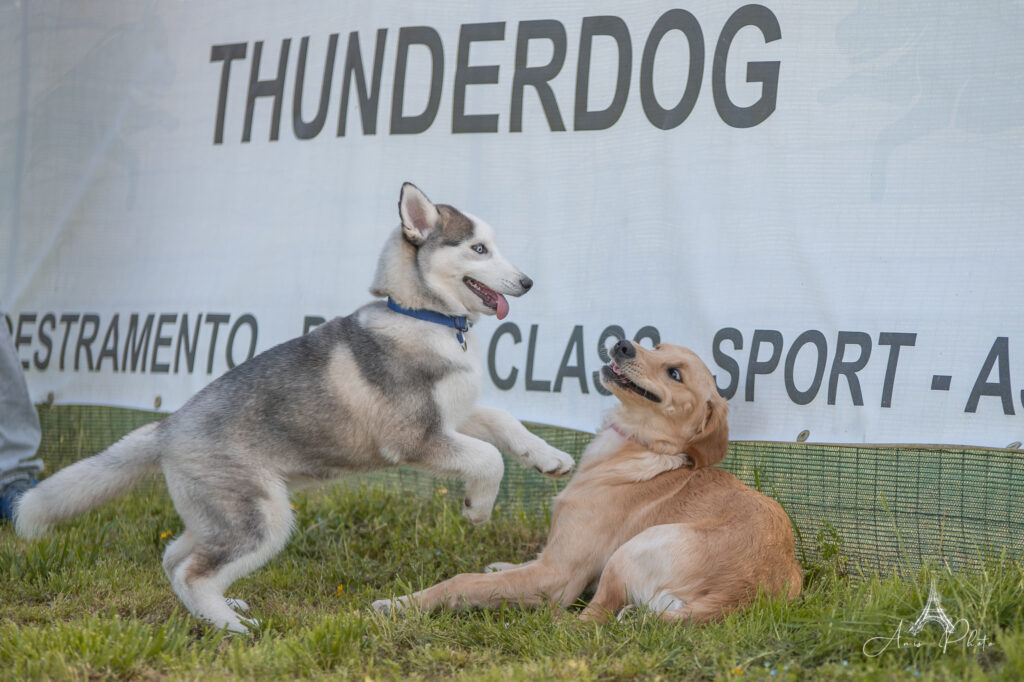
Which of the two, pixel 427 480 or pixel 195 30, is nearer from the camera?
pixel 427 480

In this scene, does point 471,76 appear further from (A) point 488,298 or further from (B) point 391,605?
(B) point 391,605

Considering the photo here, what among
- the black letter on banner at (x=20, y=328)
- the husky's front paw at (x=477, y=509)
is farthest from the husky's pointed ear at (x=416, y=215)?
the black letter on banner at (x=20, y=328)

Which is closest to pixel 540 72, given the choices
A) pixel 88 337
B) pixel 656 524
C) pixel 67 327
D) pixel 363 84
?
pixel 363 84

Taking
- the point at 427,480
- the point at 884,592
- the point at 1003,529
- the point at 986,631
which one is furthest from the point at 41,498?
the point at 1003,529

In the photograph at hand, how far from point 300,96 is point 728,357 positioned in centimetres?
292

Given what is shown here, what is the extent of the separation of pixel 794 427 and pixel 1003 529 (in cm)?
94

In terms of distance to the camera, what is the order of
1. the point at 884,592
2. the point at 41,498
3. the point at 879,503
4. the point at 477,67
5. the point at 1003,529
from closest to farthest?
the point at 884,592 < the point at 41,498 < the point at 1003,529 < the point at 879,503 < the point at 477,67

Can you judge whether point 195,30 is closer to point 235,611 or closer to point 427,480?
point 427,480

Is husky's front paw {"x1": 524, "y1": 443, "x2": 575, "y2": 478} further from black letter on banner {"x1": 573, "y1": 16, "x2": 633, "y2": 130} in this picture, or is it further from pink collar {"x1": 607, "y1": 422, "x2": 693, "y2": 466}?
black letter on banner {"x1": 573, "y1": 16, "x2": 633, "y2": 130}

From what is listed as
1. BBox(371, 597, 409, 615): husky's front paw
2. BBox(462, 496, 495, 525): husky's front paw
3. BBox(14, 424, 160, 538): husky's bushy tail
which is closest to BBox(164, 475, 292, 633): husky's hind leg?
BBox(14, 424, 160, 538): husky's bushy tail

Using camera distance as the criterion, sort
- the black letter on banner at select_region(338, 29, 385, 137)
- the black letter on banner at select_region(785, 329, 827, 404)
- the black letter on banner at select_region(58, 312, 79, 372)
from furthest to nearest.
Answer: the black letter on banner at select_region(58, 312, 79, 372)
the black letter on banner at select_region(338, 29, 385, 137)
the black letter on banner at select_region(785, 329, 827, 404)

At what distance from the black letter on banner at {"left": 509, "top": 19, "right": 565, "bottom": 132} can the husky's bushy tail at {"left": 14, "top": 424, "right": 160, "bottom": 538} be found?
254 centimetres

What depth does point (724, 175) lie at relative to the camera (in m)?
4.87

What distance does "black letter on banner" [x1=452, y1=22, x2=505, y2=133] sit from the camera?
545cm
